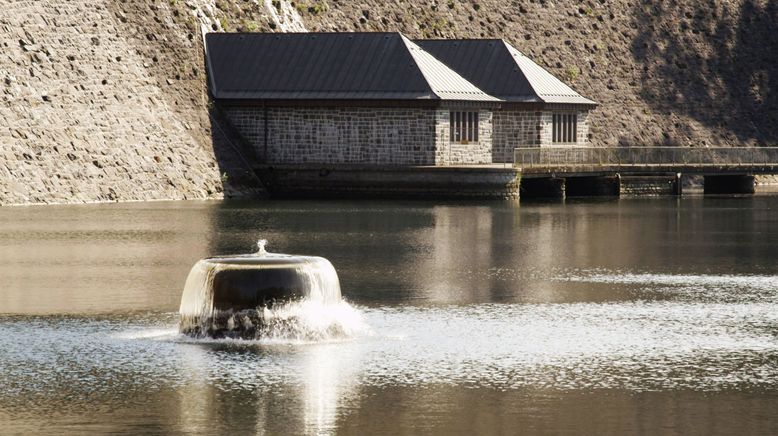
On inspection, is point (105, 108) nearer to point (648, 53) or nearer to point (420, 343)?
point (648, 53)

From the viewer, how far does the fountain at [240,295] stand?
2383 cm

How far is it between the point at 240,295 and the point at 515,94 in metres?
60.5

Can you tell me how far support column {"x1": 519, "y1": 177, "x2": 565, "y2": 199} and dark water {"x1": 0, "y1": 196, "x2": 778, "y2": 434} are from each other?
30518 mm

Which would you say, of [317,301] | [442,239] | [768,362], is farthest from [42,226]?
[768,362]

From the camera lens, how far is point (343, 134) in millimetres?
78062

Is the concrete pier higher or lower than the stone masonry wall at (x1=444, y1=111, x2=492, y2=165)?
lower

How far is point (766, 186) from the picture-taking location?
9912 cm

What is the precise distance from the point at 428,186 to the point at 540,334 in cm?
4941

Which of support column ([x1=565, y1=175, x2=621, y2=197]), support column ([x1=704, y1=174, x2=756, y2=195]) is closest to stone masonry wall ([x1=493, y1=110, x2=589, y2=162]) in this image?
support column ([x1=565, y1=175, x2=621, y2=197])

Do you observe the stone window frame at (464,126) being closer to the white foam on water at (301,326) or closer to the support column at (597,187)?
the support column at (597,187)

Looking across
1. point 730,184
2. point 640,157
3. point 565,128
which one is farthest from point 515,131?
point 730,184

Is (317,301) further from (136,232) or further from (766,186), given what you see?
(766,186)

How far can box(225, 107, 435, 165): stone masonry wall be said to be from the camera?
77.1 meters

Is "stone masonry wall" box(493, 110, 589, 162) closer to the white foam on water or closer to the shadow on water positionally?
the shadow on water
